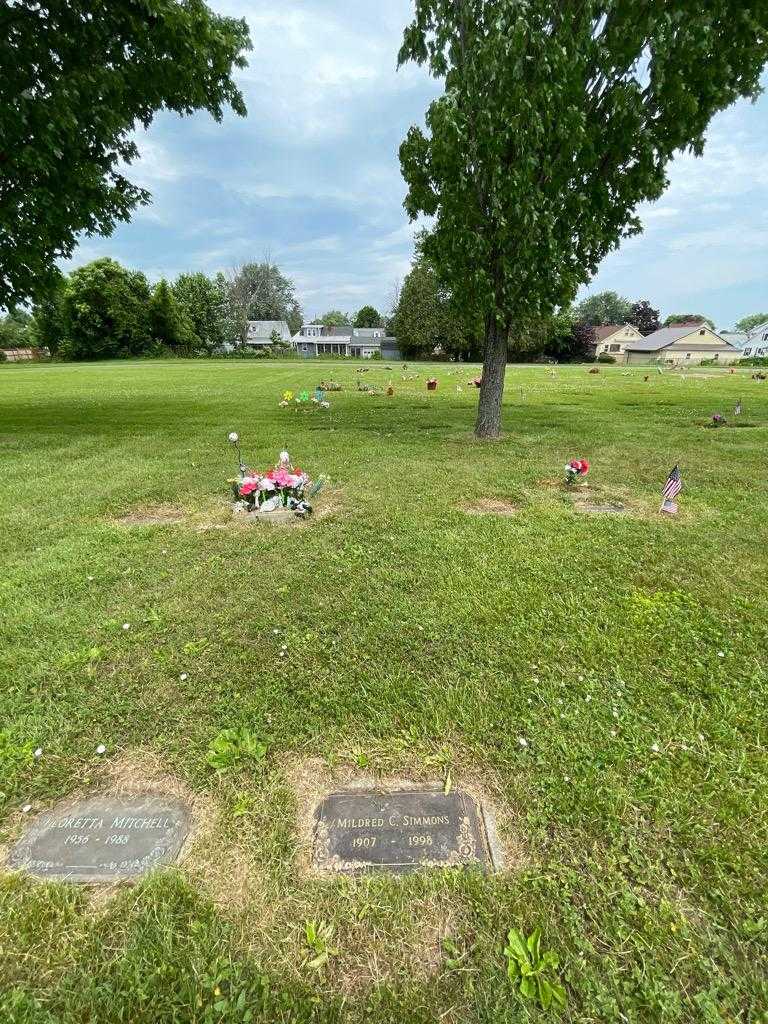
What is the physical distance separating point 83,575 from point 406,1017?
12.9 ft

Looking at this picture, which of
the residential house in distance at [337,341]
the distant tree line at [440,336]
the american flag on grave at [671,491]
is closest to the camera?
the american flag on grave at [671,491]

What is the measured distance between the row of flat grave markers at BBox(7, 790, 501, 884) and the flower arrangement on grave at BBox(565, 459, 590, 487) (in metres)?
5.06

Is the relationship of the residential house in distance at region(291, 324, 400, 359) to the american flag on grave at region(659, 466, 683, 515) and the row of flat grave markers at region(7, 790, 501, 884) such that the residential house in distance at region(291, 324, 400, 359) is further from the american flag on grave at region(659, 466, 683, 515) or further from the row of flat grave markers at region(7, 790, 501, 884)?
the row of flat grave markers at region(7, 790, 501, 884)

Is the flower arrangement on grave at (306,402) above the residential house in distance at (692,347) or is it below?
below

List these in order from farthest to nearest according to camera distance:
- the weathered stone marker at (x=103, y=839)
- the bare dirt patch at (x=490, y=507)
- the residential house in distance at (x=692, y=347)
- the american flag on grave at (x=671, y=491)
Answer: the residential house in distance at (x=692, y=347), the bare dirt patch at (x=490, y=507), the american flag on grave at (x=671, y=491), the weathered stone marker at (x=103, y=839)

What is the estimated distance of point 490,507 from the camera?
5.72 m

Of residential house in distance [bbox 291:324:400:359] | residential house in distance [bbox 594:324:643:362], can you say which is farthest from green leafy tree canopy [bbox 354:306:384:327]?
residential house in distance [bbox 594:324:643:362]

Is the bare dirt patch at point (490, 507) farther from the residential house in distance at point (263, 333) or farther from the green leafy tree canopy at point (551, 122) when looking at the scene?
the residential house in distance at point (263, 333)

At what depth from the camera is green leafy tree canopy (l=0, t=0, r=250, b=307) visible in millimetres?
7734

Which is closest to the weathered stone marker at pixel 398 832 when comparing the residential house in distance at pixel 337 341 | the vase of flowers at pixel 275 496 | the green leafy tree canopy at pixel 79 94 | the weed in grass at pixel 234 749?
the weed in grass at pixel 234 749

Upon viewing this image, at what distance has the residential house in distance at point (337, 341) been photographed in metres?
75.1

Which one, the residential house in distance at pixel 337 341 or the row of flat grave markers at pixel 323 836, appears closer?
the row of flat grave markers at pixel 323 836

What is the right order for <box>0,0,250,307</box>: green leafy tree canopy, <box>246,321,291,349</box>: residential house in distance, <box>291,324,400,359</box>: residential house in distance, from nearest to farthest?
<box>0,0,250,307</box>: green leafy tree canopy
<box>246,321,291,349</box>: residential house in distance
<box>291,324,400,359</box>: residential house in distance

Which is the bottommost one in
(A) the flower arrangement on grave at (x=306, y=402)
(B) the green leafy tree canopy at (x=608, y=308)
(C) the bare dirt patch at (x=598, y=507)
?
(C) the bare dirt patch at (x=598, y=507)
